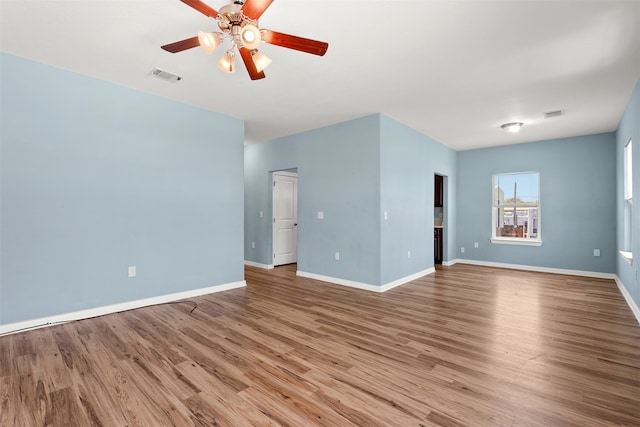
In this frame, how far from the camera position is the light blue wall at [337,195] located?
15.1ft

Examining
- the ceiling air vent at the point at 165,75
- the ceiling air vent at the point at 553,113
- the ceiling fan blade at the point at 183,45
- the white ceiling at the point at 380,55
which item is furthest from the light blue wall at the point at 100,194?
the ceiling air vent at the point at 553,113

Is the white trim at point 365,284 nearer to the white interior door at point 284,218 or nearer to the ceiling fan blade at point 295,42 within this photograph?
the white interior door at point 284,218

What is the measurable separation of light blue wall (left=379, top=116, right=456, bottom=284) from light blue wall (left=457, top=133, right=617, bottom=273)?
1.40 meters

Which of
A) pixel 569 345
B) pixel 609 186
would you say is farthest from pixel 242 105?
pixel 609 186

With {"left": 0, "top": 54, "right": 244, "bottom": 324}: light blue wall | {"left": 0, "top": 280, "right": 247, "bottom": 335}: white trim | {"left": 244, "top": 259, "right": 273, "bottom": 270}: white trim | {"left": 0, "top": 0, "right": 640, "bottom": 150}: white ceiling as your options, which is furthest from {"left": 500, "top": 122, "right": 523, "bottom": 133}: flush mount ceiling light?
{"left": 0, "top": 280, "right": 247, "bottom": 335}: white trim

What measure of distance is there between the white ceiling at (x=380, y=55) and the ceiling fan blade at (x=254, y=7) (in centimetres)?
33

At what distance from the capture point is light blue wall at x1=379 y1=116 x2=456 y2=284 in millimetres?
4633

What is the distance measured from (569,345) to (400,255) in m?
2.54

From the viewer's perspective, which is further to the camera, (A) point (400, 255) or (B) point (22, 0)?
(A) point (400, 255)

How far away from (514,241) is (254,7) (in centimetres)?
675

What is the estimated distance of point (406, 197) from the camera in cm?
516

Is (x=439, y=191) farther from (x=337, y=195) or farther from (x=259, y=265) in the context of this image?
(x=259, y=265)

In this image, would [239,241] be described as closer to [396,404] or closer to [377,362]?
[377,362]

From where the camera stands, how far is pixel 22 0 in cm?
215
